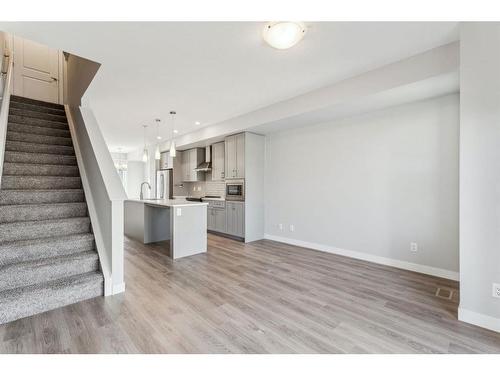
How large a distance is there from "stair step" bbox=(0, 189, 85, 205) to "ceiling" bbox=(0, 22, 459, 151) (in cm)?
152

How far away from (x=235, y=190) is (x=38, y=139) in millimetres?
3360

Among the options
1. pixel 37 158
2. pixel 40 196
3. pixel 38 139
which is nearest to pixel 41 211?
pixel 40 196

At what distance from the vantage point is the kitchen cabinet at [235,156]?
5008 mm

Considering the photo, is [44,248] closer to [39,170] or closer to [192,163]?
[39,170]

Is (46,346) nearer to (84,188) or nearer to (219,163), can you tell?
(84,188)

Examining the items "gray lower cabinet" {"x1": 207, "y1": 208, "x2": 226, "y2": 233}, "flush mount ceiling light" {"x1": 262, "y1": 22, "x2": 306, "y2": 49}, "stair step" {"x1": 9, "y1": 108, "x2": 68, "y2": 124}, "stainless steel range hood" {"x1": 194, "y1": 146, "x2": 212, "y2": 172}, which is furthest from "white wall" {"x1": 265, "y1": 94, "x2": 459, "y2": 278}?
"stair step" {"x1": 9, "y1": 108, "x2": 68, "y2": 124}

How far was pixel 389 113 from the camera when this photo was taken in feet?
11.5

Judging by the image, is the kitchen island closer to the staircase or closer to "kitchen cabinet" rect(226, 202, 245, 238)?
"kitchen cabinet" rect(226, 202, 245, 238)

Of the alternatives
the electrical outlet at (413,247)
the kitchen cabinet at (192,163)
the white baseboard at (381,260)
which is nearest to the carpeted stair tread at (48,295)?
the white baseboard at (381,260)

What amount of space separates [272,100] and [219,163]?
2.39 metres

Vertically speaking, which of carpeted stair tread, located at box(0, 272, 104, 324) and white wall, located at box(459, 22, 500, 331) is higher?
white wall, located at box(459, 22, 500, 331)

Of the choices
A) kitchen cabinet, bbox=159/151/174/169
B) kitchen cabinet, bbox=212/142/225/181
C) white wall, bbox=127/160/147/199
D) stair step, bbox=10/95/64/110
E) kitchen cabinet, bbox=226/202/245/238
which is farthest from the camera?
white wall, bbox=127/160/147/199

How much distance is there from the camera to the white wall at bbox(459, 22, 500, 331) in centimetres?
189

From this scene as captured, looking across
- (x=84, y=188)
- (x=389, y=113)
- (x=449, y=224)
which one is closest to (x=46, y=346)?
(x=84, y=188)
